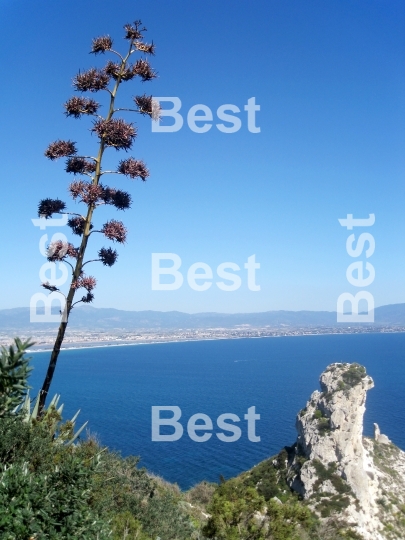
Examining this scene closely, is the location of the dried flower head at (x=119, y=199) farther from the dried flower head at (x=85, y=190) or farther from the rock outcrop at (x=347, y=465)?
the rock outcrop at (x=347, y=465)

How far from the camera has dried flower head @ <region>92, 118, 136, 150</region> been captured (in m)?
4.73

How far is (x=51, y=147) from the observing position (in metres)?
4.89

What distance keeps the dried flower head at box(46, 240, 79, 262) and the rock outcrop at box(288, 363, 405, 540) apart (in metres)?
24.4

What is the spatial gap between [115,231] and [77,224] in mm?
589

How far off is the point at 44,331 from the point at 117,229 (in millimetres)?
146781

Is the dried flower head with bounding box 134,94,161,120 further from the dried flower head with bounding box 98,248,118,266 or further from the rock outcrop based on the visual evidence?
the rock outcrop

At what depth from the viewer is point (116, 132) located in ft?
15.5

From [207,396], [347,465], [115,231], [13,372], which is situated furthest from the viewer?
[207,396]

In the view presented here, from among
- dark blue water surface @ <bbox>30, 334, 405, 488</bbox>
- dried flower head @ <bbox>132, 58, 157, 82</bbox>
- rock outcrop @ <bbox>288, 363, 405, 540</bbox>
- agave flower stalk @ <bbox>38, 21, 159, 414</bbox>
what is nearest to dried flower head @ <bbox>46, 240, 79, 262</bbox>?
agave flower stalk @ <bbox>38, 21, 159, 414</bbox>

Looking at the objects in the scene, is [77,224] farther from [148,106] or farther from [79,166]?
[148,106]

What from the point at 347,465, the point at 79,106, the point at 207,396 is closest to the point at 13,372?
the point at 79,106

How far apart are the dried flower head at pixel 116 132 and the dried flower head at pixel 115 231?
2.96 ft

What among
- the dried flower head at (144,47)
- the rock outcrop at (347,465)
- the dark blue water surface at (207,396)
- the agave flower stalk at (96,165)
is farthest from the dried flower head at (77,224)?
the rock outcrop at (347,465)

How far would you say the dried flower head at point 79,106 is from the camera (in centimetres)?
487
